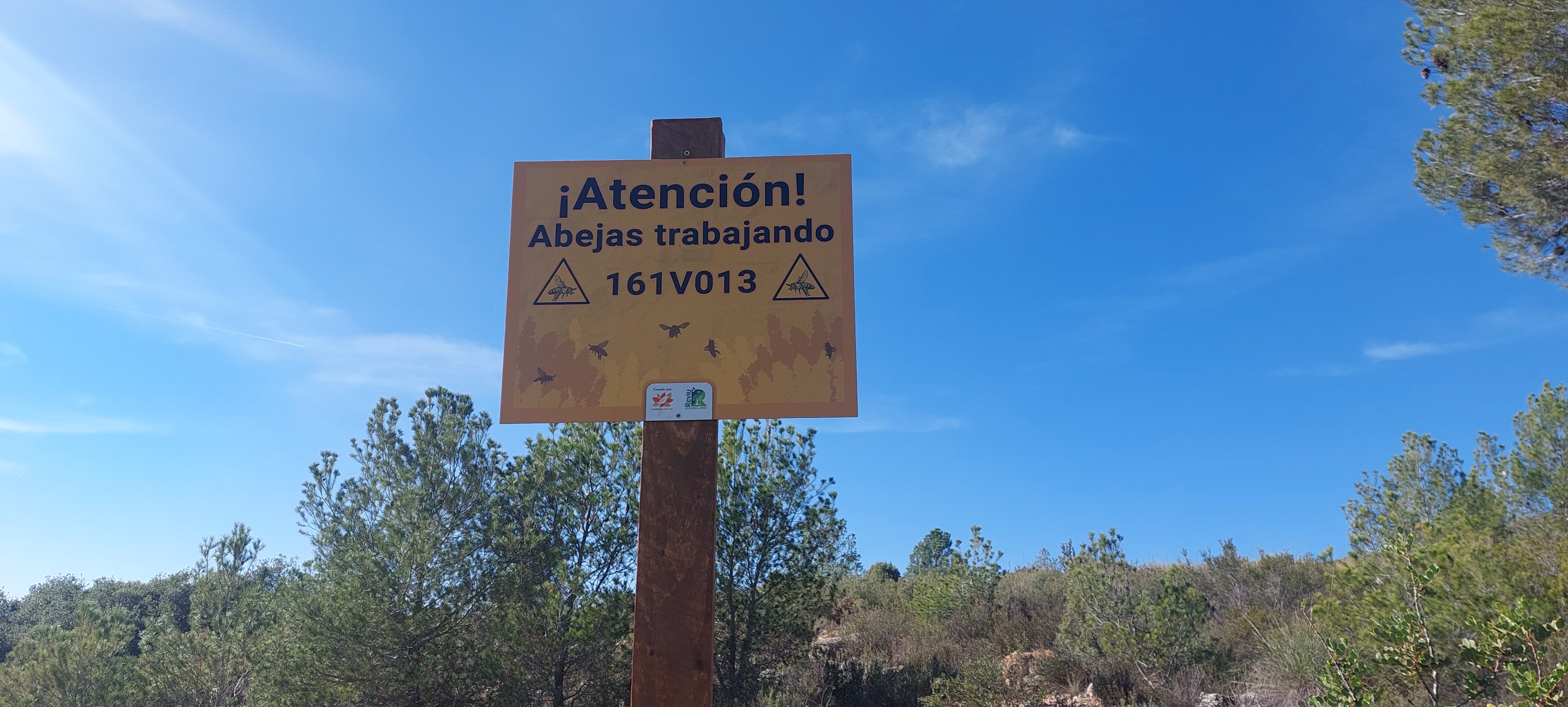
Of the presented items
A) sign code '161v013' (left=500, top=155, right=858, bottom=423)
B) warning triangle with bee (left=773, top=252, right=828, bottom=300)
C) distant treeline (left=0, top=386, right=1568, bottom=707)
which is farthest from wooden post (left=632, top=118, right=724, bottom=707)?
distant treeline (left=0, top=386, right=1568, bottom=707)

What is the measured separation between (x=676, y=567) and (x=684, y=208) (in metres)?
1.45

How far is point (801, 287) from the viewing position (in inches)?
135

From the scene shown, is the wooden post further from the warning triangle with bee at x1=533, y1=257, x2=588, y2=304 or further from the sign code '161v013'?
the warning triangle with bee at x1=533, y1=257, x2=588, y2=304

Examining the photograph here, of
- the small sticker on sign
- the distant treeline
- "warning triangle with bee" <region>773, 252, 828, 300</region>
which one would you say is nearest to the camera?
the small sticker on sign

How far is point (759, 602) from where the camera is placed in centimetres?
1073

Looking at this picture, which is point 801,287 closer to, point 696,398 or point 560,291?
point 696,398

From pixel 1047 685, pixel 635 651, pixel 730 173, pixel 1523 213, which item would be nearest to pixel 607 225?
pixel 730 173

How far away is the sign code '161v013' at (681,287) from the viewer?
334 cm

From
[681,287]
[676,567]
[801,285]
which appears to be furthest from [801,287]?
[676,567]

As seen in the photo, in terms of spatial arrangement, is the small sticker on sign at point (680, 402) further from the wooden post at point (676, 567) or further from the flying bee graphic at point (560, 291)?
the flying bee graphic at point (560, 291)

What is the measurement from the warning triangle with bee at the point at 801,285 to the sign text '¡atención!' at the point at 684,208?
0.36ft

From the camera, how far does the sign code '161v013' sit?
3338 mm

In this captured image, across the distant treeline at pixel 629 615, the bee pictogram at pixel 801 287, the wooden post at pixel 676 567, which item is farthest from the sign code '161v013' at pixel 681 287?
the distant treeline at pixel 629 615

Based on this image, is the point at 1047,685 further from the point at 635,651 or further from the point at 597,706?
the point at 635,651
